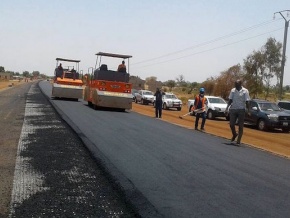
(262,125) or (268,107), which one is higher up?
(268,107)

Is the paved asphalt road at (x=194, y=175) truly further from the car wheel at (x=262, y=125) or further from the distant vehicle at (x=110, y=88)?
the distant vehicle at (x=110, y=88)

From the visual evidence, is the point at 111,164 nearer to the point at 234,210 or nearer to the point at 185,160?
the point at 185,160

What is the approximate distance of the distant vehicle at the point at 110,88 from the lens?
22859 mm

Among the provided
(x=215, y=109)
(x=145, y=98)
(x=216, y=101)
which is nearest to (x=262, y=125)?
(x=215, y=109)

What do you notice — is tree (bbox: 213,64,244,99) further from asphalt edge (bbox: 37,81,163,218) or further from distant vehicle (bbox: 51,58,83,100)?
asphalt edge (bbox: 37,81,163,218)

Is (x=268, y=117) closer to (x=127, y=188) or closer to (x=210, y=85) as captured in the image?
(x=127, y=188)

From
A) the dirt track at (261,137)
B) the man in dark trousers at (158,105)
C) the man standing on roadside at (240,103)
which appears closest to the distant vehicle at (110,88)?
the man in dark trousers at (158,105)

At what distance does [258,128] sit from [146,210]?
55.9 ft

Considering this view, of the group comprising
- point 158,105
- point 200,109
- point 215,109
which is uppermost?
point 200,109

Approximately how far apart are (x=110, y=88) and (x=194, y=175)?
16220mm

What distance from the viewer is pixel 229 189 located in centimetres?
655

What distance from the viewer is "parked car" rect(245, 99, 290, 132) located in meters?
20.3

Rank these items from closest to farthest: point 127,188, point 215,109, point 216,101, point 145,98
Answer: point 127,188, point 215,109, point 216,101, point 145,98

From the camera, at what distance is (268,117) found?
804 inches
